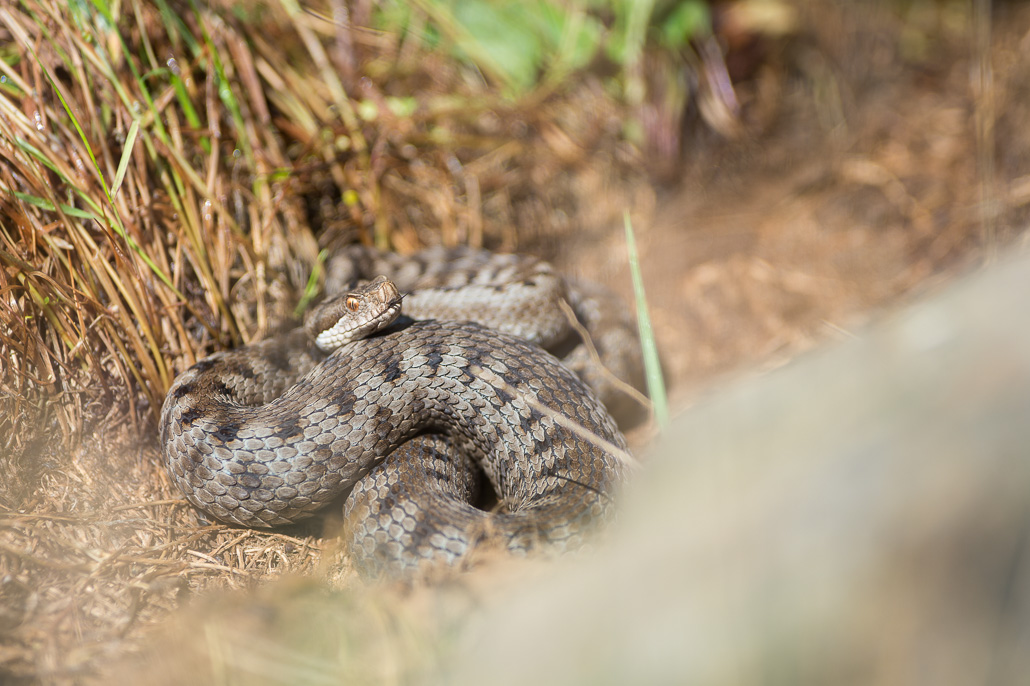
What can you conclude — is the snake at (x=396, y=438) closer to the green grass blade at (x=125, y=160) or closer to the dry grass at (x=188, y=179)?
the dry grass at (x=188, y=179)

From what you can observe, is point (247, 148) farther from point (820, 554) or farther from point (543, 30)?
point (820, 554)

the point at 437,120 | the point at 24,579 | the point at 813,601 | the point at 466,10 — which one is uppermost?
the point at 466,10

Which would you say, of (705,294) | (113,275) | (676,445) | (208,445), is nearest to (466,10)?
(705,294)

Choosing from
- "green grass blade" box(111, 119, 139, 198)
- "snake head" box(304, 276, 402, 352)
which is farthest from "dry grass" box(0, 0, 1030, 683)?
"snake head" box(304, 276, 402, 352)

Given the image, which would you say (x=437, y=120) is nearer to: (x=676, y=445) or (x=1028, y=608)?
(x=676, y=445)

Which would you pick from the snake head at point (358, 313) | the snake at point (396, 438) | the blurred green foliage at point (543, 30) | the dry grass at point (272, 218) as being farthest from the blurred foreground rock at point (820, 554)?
the blurred green foliage at point (543, 30)
